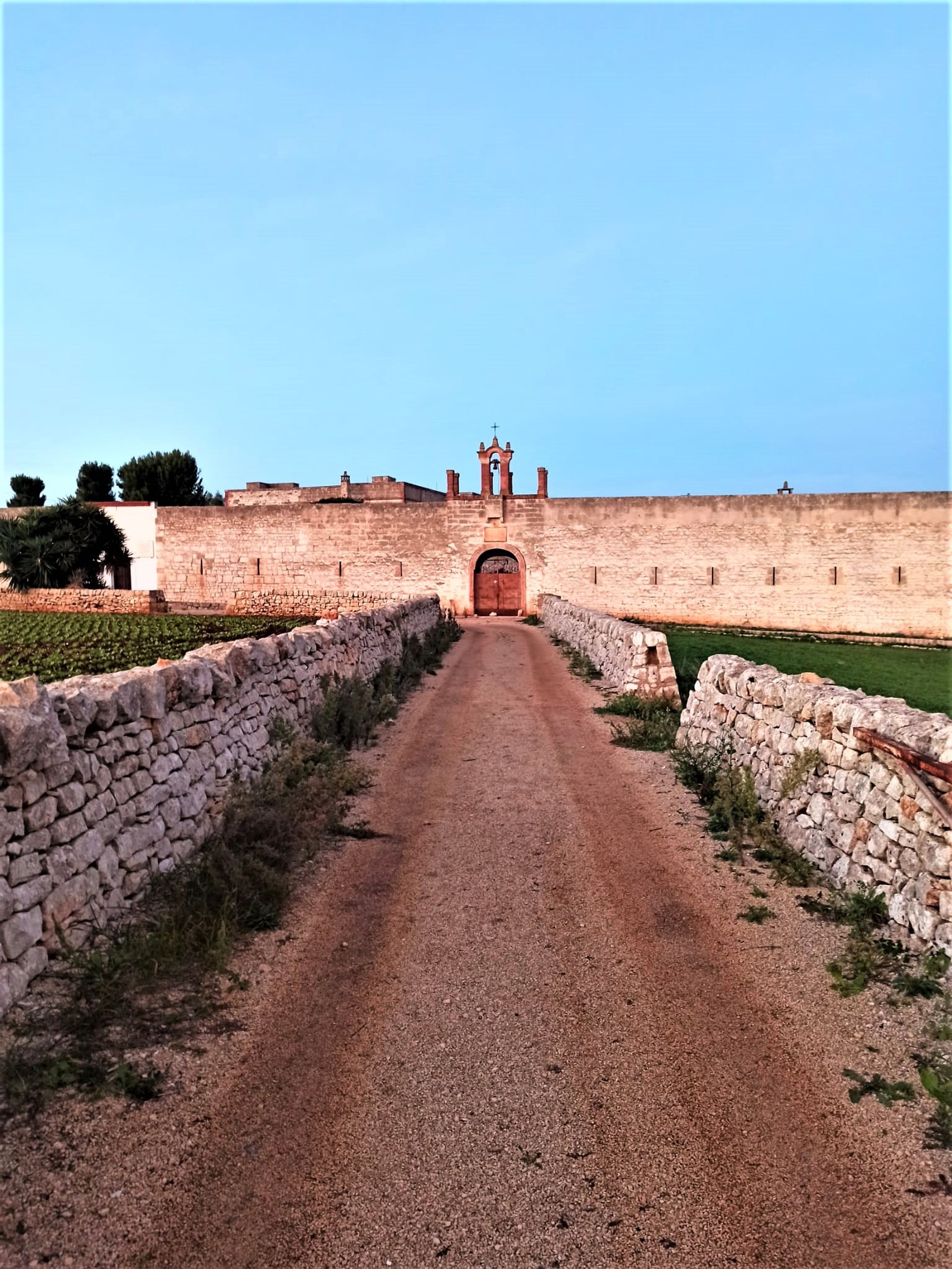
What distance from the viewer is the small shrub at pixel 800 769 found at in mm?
5824

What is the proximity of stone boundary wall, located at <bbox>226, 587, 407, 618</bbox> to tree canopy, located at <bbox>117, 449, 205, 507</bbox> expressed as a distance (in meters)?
27.7

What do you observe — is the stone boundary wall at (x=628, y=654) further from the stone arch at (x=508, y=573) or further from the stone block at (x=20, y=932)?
the stone arch at (x=508, y=573)

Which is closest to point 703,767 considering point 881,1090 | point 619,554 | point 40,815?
point 881,1090

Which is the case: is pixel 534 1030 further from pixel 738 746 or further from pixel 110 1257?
Result: pixel 738 746

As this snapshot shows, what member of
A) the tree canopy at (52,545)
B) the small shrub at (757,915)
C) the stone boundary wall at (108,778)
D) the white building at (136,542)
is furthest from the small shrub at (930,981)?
the white building at (136,542)

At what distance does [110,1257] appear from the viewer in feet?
8.57

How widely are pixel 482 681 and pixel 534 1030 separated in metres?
11.2

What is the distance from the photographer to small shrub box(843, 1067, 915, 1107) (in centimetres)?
334

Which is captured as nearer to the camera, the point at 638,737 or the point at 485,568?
the point at 638,737

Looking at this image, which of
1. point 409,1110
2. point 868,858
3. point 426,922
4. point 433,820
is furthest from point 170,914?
point 868,858

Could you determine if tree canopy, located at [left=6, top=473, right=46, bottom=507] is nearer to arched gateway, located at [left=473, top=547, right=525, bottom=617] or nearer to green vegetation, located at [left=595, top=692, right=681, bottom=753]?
arched gateway, located at [left=473, top=547, right=525, bottom=617]

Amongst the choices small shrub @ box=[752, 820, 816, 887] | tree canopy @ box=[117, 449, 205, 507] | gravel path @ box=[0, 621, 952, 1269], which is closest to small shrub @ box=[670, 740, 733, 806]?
small shrub @ box=[752, 820, 816, 887]

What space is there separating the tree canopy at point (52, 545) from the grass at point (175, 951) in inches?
1244

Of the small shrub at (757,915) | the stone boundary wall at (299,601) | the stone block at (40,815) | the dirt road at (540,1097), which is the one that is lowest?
the dirt road at (540,1097)
